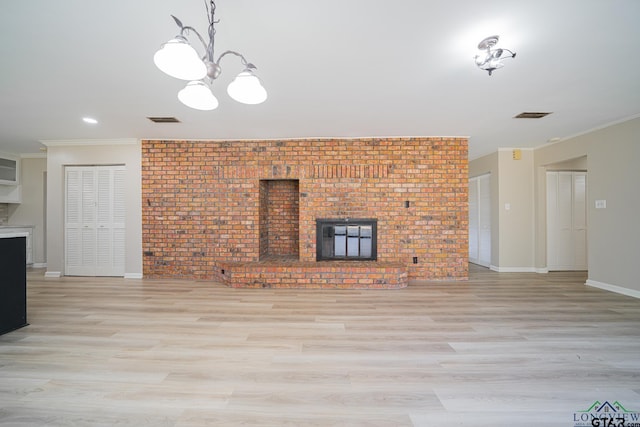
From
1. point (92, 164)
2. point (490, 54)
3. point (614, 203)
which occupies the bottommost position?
point (614, 203)

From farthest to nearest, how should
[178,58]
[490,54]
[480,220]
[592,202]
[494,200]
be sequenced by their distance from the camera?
1. [480,220]
2. [494,200]
3. [592,202]
4. [490,54]
5. [178,58]

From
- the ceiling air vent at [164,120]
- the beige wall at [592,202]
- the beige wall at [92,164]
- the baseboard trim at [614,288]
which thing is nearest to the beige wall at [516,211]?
the beige wall at [592,202]

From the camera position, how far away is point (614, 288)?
395 centimetres

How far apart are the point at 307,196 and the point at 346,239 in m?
0.97

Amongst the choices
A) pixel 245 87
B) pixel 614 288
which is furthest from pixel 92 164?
pixel 614 288

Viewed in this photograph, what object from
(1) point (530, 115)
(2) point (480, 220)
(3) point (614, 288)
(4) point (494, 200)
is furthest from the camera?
(2) point (480, 220)

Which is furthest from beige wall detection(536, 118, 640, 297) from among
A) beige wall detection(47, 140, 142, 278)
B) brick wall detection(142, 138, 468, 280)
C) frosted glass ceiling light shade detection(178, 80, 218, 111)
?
beige wall detection(47, 140, 142, 278)

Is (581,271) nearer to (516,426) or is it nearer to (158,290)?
(516,426)

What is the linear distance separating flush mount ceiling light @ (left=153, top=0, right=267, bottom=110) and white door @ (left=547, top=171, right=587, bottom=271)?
6075 millimetres

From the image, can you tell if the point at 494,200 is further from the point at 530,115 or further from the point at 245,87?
the point at 245,87

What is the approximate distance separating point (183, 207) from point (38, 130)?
91.6 inches

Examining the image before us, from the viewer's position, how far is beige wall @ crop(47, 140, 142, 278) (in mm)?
4781

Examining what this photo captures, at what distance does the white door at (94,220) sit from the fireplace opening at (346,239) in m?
3.46

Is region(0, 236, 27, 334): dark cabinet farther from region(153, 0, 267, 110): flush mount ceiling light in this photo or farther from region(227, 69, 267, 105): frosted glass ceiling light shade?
region(227, 69, 267, 105): frosted glass ceiling light shade
